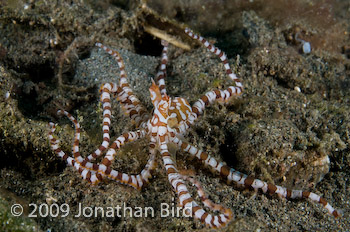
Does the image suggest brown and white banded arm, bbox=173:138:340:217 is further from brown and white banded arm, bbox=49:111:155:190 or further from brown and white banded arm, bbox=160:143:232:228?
brown and white banded arm, bbox=49:111:155:190

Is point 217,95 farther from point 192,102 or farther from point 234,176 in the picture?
point 234,176

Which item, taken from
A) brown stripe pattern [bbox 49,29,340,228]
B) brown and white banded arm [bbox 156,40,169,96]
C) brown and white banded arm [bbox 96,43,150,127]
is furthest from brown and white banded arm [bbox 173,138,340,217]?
brown and white banded arm [bbox 156,40,169,96]

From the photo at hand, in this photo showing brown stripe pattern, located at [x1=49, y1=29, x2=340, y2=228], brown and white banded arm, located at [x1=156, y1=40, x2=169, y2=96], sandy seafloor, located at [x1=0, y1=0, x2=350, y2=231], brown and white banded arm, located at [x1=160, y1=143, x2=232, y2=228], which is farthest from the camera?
brown and white banded arm, located at [x1=156, y1=40, x2=169, y2=96]

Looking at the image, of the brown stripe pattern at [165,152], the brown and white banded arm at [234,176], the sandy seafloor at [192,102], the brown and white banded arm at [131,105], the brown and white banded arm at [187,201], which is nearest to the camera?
the brown and white banded arm at [187,201]

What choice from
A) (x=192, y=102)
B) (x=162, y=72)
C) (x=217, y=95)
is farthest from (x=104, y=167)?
(x=162, y=72)

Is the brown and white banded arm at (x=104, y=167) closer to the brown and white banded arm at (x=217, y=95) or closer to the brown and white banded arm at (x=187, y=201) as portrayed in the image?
the brown and white banded arm at (x=187, y=201)

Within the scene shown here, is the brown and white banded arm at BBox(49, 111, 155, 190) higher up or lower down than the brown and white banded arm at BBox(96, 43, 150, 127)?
lower down

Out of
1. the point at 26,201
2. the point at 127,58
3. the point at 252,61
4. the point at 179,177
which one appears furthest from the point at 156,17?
the point at 26,201

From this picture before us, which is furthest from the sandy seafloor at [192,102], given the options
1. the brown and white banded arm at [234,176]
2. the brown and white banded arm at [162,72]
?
the brown and white banded arm at [162,72]

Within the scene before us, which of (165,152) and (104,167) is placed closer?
(104,167)
